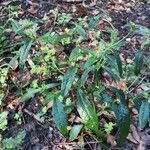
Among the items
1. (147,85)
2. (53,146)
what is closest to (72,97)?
(53,146)

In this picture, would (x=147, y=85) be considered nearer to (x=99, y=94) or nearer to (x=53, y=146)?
(x=99, y=94)

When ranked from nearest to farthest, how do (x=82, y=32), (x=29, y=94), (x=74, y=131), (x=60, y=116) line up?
(x=60, y=116) → (x=74, y=131) → (x=29, y=94) → (x=82, y=32)

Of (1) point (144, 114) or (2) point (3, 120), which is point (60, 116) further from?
(1) point (144, 114)

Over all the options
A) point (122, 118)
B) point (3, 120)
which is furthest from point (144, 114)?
point (3, 120)

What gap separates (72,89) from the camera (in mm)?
2580

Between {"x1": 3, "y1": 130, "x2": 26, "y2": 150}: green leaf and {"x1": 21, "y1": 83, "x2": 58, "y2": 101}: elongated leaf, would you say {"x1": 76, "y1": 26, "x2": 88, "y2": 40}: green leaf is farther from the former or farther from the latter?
{"x1": 3, "y1": 130, "x2": 26, "y2": 150}: green leaf

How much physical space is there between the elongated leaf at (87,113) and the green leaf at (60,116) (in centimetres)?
12

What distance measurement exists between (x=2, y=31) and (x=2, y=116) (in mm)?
821

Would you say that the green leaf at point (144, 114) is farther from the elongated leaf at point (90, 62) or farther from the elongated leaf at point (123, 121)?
the elongated leaf at point (90, 62)

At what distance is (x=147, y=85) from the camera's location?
8.52ft

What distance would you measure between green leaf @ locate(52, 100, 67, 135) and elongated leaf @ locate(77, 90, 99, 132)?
119 millimetres

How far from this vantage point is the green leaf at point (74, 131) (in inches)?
93.8

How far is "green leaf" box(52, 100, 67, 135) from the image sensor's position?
2262 millimetres

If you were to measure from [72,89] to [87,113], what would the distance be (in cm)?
29
